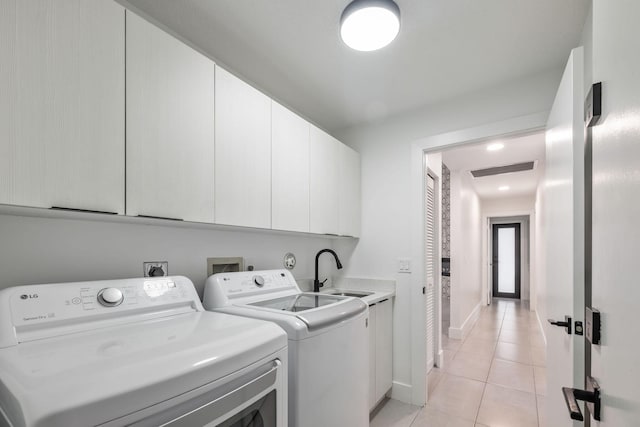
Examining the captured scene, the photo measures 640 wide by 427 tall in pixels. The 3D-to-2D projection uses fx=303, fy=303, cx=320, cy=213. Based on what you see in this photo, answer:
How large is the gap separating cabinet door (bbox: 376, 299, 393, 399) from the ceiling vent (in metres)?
3.06

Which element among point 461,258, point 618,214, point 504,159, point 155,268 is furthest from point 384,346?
point 504,159

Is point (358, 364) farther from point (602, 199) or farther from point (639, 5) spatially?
point (639, 5)

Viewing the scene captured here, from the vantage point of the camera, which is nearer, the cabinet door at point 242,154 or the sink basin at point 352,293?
the cabinet door at point 242,154

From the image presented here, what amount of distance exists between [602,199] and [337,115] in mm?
2188

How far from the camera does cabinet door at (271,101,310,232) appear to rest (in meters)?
1.82

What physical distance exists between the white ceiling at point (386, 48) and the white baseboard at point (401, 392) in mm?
2279

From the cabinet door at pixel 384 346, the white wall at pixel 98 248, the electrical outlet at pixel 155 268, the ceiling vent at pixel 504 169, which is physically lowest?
the cabinet door at pixel 384 346

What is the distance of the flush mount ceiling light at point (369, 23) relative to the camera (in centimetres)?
136

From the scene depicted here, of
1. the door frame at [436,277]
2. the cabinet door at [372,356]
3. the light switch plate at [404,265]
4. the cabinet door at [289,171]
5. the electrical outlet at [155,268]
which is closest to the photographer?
the electrical outlet at [155,268]

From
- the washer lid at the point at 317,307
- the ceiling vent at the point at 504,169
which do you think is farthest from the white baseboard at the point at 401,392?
the ceiling vent at the point at 504,169

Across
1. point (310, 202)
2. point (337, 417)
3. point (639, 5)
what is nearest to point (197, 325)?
point (337, 417)

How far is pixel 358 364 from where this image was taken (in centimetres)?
155

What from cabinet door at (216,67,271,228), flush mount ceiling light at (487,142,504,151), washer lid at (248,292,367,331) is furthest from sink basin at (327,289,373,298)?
flush mount ceiling light at (487,142,504,151)

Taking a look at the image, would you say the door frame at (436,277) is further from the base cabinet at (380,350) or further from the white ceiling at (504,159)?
the base cabinet at (380,350)
